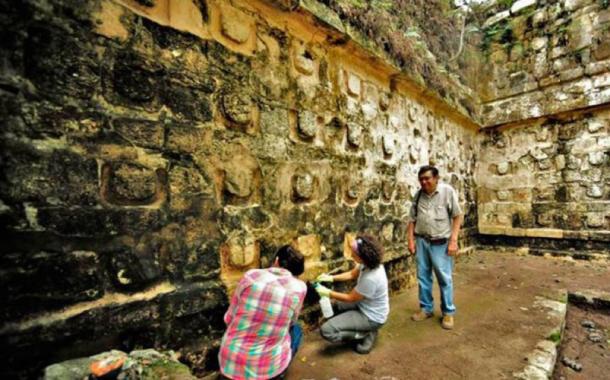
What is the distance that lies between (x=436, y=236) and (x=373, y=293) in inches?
36.9

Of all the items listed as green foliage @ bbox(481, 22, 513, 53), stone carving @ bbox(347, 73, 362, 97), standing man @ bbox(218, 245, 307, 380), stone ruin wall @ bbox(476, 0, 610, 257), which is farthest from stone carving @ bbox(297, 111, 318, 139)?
green foliage @ bbox(481, 22, 513, 53)

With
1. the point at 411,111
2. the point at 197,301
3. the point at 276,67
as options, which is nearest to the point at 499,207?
the point at 411,111

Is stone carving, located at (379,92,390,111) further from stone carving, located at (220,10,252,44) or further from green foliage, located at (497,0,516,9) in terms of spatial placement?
green foliage, located at (497,0,516,9)

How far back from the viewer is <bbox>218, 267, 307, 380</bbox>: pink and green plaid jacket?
1.59 meters

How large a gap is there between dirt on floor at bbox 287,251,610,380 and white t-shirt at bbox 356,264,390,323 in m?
0.29

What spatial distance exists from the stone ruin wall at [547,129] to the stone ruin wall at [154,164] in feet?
15.8

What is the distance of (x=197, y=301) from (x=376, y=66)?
2.82m

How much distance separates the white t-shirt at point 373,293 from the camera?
2.28 m

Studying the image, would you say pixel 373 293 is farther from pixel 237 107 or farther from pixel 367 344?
pixel 237 107

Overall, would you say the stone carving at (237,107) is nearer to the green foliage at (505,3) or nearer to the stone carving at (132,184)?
the stone carving at (132,184)

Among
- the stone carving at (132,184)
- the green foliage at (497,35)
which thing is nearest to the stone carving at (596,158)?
the green foliage at (497,35)

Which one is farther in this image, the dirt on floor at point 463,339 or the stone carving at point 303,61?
the stone carving at point 303,61

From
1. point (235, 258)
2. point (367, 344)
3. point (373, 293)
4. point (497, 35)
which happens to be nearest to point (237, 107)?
point (235, 258)

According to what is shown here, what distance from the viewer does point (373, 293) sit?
2.28m
